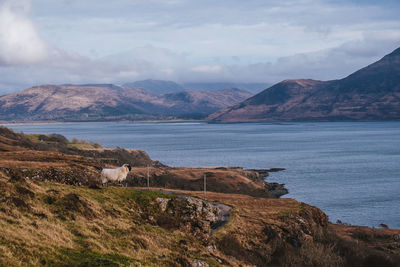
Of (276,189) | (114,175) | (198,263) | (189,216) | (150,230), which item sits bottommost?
(276,189)

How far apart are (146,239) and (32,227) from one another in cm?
511

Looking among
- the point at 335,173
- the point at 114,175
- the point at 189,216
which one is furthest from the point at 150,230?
the point at 335,173

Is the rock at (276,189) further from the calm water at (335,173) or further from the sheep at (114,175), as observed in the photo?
the sheep at (114,175)

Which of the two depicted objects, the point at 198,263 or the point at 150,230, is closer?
the point at 198,263

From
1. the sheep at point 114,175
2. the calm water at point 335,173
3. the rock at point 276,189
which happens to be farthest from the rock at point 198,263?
the rock at point 276,189

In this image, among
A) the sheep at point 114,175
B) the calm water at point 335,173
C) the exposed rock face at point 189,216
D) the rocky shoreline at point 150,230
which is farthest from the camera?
the calm water at point 335,173

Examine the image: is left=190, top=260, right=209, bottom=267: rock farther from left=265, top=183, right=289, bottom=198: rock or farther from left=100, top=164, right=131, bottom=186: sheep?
left=265, top=183, right=289, bottom=198: rock

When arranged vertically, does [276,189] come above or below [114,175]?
below

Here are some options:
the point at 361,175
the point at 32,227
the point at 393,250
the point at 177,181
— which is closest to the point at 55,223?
the point at 32,227

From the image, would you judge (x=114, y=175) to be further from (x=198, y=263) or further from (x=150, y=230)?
(x=198, y=263)

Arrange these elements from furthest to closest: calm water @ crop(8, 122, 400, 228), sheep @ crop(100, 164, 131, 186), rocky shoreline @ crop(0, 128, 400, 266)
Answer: calm water @ crop(8, 122, 400, 228)
sheep @ crop(100, 164, 131, 186)
rocky shoreline @ crop(0, 128, 400, 266)

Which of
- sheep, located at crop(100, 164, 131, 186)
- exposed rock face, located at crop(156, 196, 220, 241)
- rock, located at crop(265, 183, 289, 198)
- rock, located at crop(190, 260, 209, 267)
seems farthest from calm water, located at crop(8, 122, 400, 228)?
rock, located at crop(190, 260, 209, 267)

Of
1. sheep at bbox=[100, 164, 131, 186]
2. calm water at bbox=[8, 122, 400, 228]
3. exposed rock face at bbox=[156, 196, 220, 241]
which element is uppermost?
sheep at bbox=[100, 164, 131, 186]

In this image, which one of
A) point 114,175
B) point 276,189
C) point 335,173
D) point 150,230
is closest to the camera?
point 150,230
